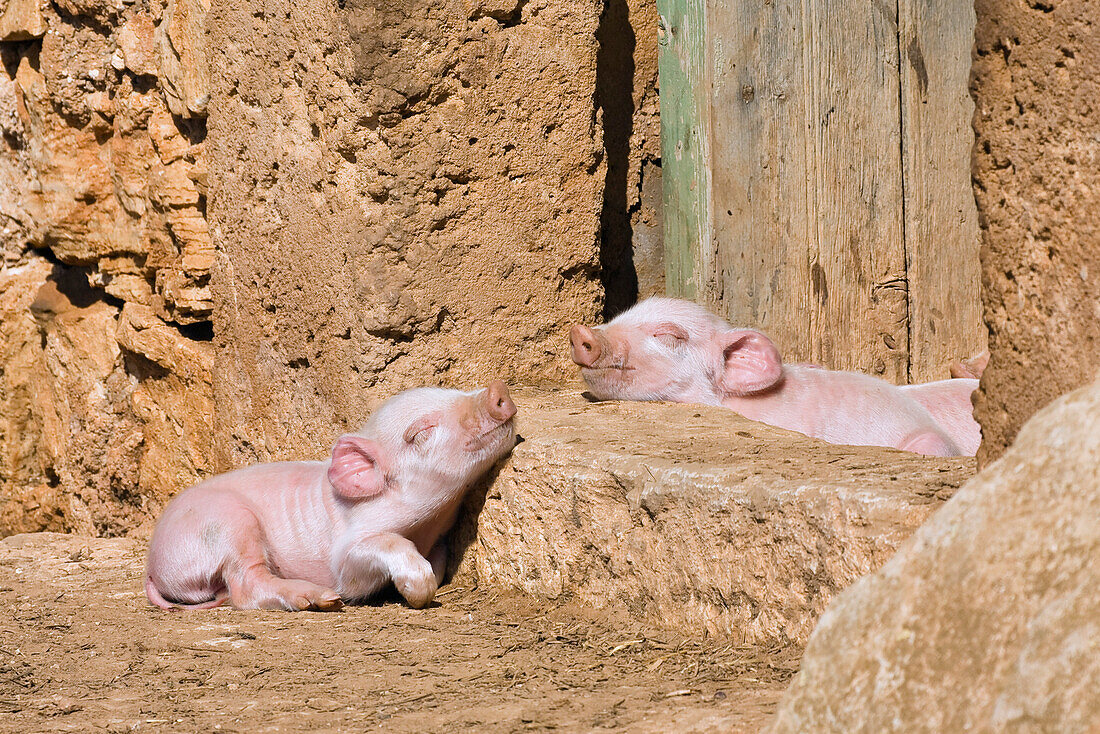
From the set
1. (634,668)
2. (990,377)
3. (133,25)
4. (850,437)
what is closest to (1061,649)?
(990,377)

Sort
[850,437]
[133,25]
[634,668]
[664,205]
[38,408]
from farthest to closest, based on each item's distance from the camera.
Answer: [38,408], [133,25], [664,205], [850,437], [634,668]

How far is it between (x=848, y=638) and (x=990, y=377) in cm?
90

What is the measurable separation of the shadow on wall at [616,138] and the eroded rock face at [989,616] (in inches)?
124

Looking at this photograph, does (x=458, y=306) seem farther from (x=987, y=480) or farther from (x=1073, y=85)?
(x=987, y=480)

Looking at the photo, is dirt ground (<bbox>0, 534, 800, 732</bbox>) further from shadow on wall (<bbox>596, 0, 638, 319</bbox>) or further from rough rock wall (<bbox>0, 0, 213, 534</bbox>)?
rough rock wall (<bbox>0, 0, 213, 534</bbox>)

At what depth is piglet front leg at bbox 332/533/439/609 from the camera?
3795 millimetres

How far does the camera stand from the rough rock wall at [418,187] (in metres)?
4.24

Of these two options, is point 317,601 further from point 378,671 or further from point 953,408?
point 953,408

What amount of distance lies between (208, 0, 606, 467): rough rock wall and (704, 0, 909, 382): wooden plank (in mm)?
519

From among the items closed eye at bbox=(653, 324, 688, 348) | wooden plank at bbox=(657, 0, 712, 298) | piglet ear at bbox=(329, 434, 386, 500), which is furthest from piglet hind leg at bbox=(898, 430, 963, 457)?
piglet ear at bbox=(329, 434, 386, 500)

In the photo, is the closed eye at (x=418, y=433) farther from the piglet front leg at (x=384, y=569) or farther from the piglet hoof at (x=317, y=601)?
the piglet hoof at (x=317, y=601)

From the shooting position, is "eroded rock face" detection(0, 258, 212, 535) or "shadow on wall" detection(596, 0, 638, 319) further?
"eroded rock face" detection(0, 258, 212, 535)

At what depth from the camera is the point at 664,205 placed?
198 inches

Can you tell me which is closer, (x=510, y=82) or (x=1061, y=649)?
(x=1061, y=649)
